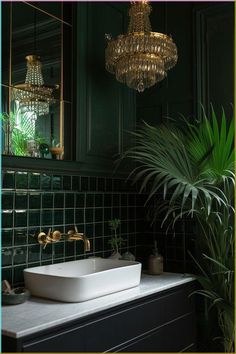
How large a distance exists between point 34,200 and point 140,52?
1.07 m

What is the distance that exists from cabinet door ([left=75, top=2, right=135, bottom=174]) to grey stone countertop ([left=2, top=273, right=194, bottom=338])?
887 mm

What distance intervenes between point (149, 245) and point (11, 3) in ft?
6.40

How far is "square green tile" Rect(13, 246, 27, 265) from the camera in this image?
7.14 ft

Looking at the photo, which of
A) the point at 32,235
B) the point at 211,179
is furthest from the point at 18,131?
the point at 211,179

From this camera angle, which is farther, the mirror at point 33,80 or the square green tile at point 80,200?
the square green tile at point 80,200

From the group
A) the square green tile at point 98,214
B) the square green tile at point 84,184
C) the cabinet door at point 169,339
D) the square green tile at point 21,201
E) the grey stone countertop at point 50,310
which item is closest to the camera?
the grey stone countertop at point 50,310

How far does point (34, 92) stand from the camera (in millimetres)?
2436

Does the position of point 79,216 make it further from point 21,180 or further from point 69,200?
point 21,180

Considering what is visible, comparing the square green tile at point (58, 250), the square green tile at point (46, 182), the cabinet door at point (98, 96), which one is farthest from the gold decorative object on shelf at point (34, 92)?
the square green tile at point (58, 250)

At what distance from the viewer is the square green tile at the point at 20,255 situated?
218 centimetres

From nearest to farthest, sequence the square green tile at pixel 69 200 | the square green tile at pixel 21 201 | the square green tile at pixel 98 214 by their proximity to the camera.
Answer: the square green tile at pixel 21 201, the square green tile at pixel 69 200, the square green tile at pixel 98 214

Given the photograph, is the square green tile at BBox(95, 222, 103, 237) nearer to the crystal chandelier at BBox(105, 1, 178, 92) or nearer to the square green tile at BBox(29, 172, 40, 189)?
the square green tile at BBox(29, 172, 40, 189)

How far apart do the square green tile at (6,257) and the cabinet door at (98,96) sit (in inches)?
28.6

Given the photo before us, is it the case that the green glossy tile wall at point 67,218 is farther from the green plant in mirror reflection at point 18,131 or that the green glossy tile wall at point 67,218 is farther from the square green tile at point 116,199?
the green plant in mirror reflection at point 18,131
